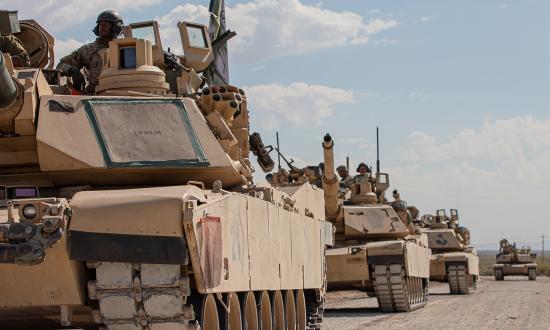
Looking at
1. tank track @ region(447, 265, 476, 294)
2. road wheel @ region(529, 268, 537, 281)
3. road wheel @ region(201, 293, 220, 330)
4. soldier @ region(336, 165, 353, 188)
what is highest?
soldier @ region(336, 165, 353, 188)

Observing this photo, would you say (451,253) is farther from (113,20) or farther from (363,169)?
(113,20)

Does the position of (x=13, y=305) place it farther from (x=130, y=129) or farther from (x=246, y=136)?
(x=246, y=136)

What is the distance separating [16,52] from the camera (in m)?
13.7

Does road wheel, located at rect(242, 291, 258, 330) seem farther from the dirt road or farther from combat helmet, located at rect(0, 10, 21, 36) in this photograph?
the dirt road

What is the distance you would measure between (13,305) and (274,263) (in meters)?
4.30

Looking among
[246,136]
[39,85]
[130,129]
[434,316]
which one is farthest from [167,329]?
[434,316]

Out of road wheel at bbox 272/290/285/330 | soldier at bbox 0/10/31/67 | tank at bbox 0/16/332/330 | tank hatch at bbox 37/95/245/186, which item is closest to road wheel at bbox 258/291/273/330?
tank at bbox 0/16/332/330

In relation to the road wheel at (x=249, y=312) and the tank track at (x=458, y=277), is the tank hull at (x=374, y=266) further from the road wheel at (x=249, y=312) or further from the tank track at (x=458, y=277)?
the road wheel at (x=249, y=312)

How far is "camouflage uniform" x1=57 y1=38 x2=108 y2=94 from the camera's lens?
14.2 metres

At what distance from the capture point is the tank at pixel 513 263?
197ft

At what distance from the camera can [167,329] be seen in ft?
31.4

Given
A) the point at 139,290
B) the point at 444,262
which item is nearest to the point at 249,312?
the point at 139,290

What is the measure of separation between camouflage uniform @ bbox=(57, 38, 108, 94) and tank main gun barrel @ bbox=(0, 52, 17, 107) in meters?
2.72

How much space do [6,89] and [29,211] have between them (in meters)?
2.20
